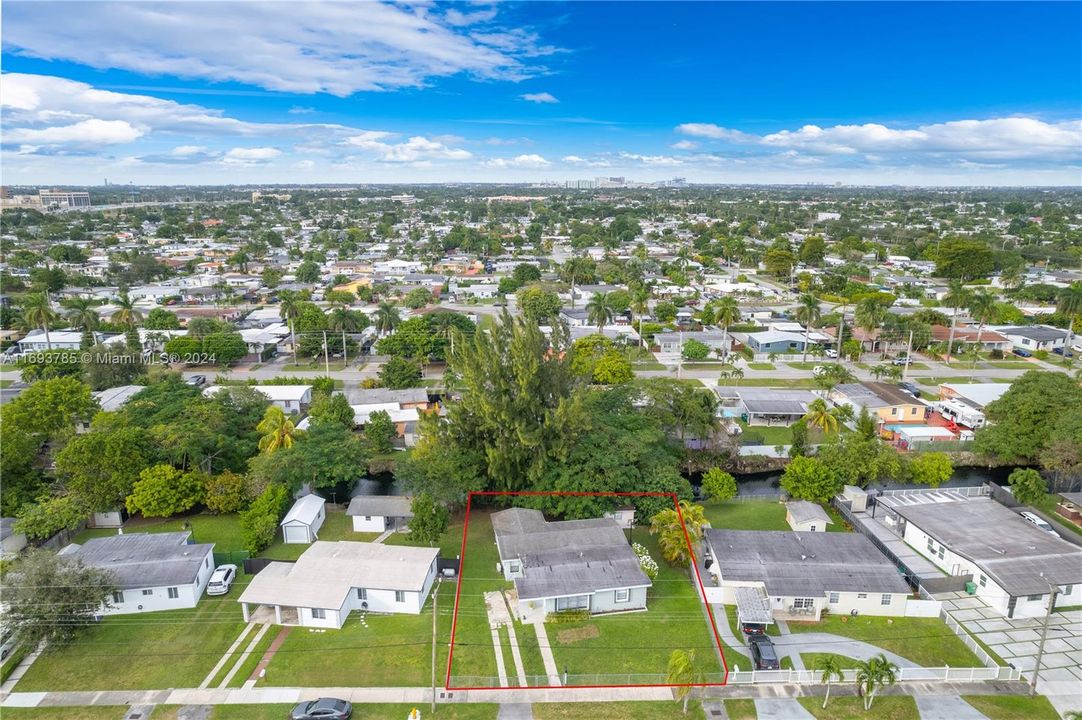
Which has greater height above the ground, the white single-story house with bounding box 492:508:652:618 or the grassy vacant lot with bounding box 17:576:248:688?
the white single-story house with bounding box 492:508:652:618

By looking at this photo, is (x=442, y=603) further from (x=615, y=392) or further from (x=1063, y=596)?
(x=1063, y=596)

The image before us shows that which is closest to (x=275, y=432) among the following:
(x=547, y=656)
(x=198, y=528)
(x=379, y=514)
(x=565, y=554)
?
(x=198, y=528)

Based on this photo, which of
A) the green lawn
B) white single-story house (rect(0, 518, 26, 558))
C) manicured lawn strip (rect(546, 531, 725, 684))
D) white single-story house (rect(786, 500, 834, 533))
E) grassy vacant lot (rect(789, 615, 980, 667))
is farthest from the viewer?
white single-story house (rect(786, 500, 834, 533))

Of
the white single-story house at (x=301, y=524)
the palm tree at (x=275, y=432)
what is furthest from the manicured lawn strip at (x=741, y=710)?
the palm tree at (x=275, y=432)

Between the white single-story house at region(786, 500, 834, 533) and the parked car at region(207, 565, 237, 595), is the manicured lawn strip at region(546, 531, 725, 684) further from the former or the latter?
the parked car at region(207, 565, 237, 595)

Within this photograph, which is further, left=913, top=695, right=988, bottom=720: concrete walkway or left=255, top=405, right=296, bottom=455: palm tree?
left=255, top=405, right=296, bottom=455: palm tree

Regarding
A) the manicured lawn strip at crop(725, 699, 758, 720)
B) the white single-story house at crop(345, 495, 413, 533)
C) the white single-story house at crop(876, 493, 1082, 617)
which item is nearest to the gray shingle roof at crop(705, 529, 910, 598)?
the white single-story house at crop(876, 493, 1082, 617)
